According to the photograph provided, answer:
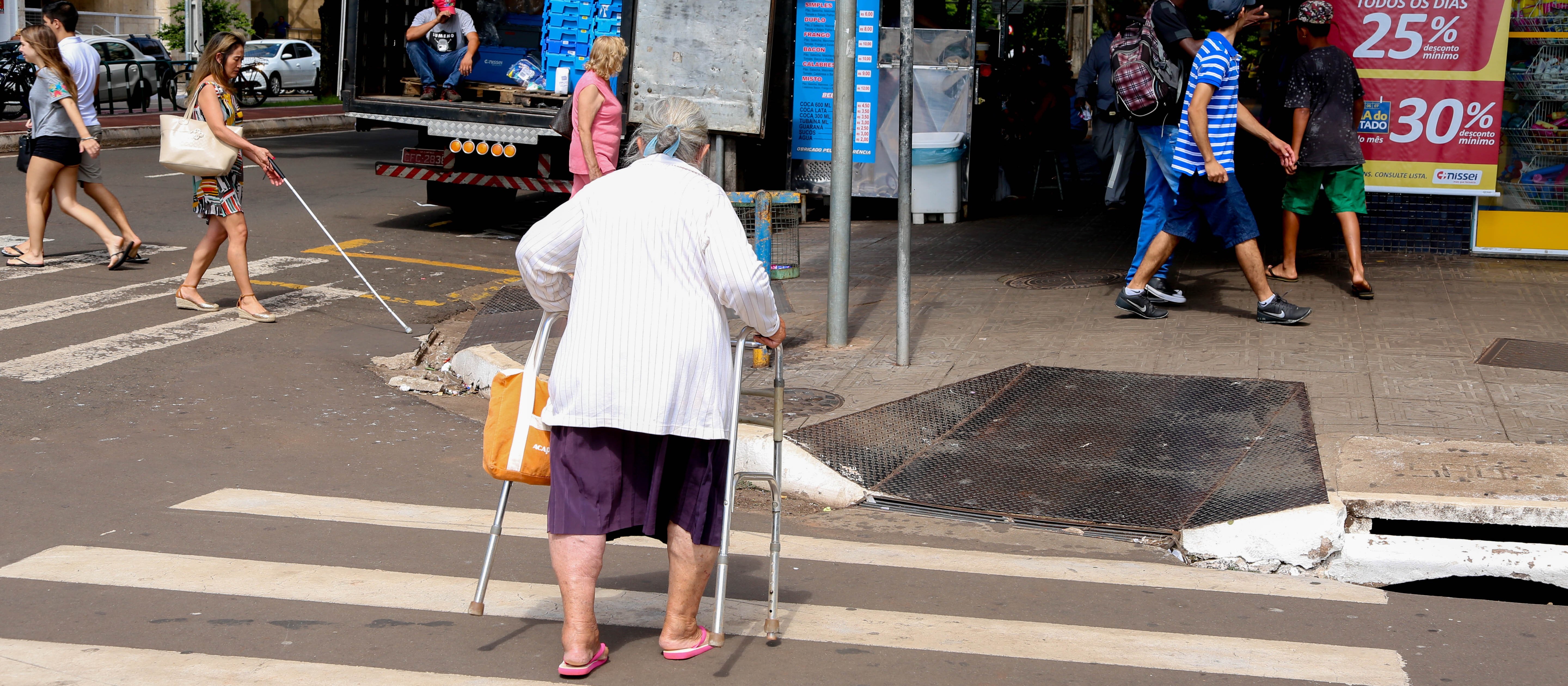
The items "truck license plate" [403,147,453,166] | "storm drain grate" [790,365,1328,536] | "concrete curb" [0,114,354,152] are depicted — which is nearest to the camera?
"storm drain grate" [790,365,1328,536]

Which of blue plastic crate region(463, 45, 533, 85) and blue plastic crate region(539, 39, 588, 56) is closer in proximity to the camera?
blue plastic crate region(539, 39, 588, 56)

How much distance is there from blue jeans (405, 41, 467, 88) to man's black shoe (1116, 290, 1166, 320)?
7949 millimetres

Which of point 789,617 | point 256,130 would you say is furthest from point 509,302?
point 256,130

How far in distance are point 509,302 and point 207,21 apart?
32.0 metres

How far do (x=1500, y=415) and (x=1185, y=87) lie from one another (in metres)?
3.00

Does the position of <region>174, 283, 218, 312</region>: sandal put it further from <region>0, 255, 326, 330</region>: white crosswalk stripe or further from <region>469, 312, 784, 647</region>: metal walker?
<region>469, 312, 784, 647</region>: metal walker

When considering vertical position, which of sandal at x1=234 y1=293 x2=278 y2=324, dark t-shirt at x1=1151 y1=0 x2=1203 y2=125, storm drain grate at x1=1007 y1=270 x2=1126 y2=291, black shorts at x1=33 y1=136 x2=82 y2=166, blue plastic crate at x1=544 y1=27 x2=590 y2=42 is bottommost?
sandal at x1=234 y1=293 x2=278 y2=324

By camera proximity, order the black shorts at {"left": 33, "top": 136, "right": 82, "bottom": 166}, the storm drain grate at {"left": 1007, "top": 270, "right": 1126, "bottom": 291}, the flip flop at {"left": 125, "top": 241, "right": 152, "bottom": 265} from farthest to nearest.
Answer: the flip flop at {"left": 125, "top": 241, "right": 152, "bottom": 265}
the black shorts at {"left": 33, "top": 136, "right": 82, "bottom": 166}
the storm drain grate at {"left": 1007, "top": 270, "right": 1126, "bottom": 291}

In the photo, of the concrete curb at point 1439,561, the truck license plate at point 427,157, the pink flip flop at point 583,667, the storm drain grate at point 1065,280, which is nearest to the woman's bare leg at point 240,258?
the truck license plate at point 427,157

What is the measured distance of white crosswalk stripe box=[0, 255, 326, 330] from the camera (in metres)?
8.52

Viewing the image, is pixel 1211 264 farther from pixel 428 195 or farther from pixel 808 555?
pixel 428 195

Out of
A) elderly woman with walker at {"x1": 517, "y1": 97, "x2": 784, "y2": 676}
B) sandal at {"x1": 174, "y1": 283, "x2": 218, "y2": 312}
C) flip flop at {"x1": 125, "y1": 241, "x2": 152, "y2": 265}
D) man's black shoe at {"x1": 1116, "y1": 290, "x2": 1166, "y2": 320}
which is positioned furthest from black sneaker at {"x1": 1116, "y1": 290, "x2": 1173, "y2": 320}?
flip flop at {"x1": 125, "y1": 241, "x2": 152, "y2": 265}

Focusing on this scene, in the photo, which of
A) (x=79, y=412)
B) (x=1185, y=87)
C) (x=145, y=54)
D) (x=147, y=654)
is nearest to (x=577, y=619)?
(x=147, y=654)

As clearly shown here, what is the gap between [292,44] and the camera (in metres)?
34.8
